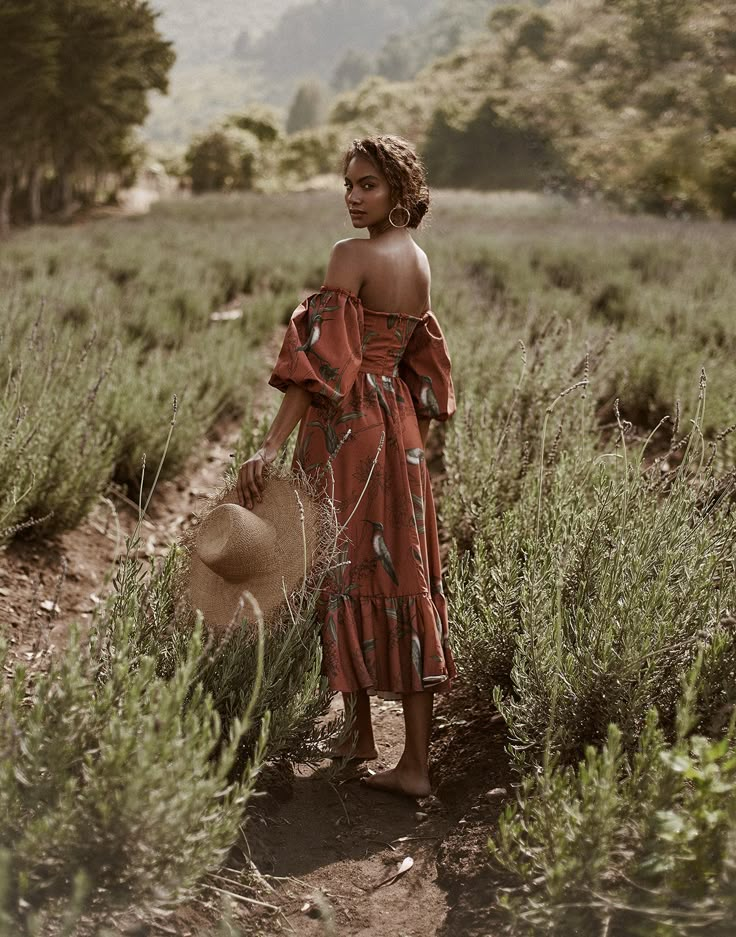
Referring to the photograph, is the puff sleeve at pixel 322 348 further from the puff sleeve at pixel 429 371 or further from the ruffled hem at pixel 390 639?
the ruffled hem at pixel 390 639

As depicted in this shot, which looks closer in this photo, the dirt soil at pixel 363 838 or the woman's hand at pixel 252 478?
the dirt soil at pixel 363 838

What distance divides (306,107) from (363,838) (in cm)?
11576

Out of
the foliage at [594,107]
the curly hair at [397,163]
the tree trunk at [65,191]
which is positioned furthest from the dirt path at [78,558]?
the tree trunk at [65,191]

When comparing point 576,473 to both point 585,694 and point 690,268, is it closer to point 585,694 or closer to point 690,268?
point 585,694

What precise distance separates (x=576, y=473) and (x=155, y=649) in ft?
5.55

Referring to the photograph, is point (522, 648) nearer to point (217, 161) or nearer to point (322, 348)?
point (322, 348)

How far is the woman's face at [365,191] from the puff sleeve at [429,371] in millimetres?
404

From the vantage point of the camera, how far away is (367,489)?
95.6 inches

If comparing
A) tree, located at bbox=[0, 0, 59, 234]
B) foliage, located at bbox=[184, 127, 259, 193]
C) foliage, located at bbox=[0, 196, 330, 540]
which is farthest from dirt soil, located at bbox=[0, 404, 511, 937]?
foliage, located at bbox=[184, 127, 259, 193]

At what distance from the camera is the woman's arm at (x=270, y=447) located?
225 centimetres

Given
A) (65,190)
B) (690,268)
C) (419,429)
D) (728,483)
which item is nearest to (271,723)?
(419,429)

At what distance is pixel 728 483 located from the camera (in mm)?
2346

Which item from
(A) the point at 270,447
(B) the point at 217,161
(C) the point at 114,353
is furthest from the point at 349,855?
(B) the point at 217,161

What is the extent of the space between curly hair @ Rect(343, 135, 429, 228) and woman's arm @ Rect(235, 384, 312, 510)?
635 mm
